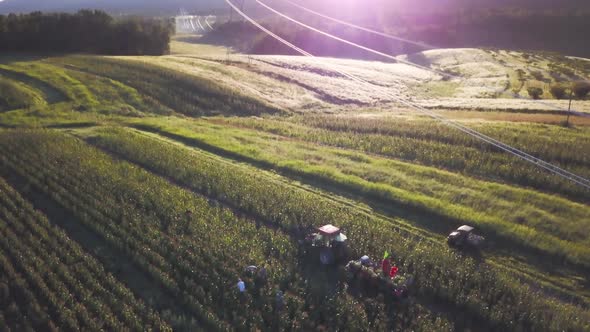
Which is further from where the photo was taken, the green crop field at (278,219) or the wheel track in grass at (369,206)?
the wheel track in grass at (369,206)

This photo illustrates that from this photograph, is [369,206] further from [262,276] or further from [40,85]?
[40,85]

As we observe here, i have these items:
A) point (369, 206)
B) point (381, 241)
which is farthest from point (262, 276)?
point (369, 206)

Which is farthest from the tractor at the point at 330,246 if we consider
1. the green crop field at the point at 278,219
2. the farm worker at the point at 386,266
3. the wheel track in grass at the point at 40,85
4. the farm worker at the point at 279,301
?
the wheel track in grass at the point at 40,85

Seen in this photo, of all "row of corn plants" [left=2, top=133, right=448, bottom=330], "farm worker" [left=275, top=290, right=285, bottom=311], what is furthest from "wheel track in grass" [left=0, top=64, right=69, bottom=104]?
"farm worker" [left=275, top=290, right=285, bottom=311]

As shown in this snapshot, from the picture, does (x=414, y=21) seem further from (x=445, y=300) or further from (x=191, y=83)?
(x=445, y=300)

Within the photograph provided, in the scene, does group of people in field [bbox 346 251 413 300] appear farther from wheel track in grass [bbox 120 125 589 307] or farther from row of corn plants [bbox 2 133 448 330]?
wheel track in grass [bbox 120 125 589 307]

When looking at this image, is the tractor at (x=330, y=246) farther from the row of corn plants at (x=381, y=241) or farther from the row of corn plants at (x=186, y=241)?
the row of corn plants at (x=186, y=241)
